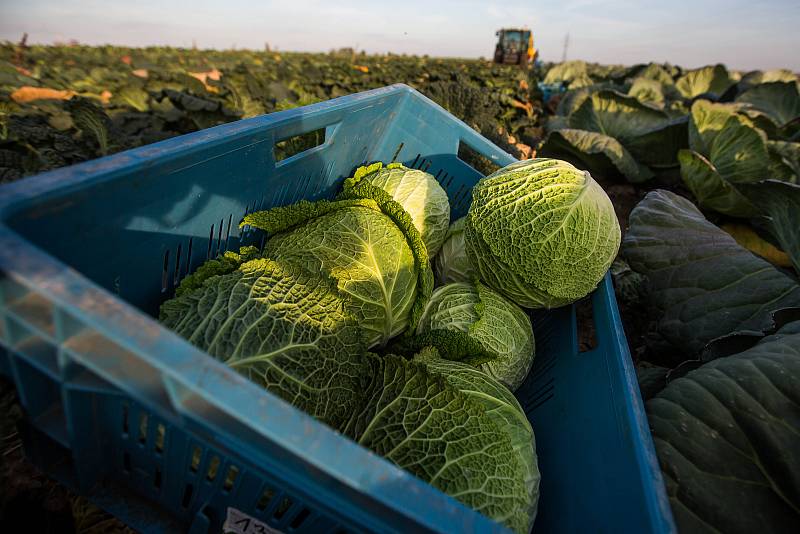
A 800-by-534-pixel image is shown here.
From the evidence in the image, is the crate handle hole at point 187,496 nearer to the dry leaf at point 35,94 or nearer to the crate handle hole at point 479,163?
the crate handle hole at point 479,163

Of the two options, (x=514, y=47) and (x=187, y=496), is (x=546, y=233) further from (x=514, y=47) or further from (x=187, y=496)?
(x=514, y=47)

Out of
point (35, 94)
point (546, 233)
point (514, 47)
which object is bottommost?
point (35, 94)

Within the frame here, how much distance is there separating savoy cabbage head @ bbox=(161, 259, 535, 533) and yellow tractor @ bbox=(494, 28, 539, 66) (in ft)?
91.4

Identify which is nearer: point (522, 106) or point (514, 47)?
point (522, 106)

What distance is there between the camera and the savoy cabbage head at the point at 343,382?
4.05 ft

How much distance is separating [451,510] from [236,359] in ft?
2.38

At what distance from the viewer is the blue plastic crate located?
637mm

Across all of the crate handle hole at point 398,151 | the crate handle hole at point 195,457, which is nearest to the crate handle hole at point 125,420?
the crate handle hole at point 195,457

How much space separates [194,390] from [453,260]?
1812mm

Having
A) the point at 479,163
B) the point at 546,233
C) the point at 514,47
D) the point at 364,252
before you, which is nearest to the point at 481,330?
the point at 546,233

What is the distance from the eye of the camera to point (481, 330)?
1.84 m

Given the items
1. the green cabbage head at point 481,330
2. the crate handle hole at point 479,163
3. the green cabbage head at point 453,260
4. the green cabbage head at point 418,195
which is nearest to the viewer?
the green cabbage head at point 481,330

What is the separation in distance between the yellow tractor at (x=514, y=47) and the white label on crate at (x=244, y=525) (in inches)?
1119

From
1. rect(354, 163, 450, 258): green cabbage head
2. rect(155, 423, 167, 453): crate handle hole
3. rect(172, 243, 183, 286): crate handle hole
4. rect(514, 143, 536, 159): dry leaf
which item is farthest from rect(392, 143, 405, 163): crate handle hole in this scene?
rect(514, 143, 536, 159): dry leaf
